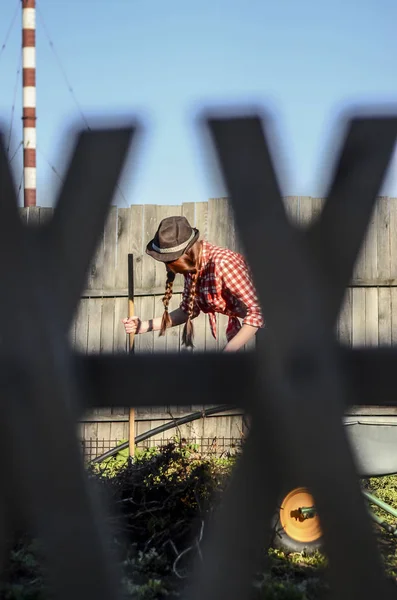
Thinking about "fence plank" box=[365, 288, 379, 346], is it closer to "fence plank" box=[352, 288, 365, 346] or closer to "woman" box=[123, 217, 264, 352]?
"fence plank" box=[352, 288, 365, 346]

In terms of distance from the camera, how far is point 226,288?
4.50m

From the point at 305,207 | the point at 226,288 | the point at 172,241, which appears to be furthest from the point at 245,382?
the point at 305,207

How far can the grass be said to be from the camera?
2.99 m

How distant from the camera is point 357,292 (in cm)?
714

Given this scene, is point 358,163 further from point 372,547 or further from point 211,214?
point 211,214

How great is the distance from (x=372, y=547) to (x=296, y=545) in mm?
2680

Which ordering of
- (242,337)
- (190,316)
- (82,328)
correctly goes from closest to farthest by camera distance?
(242,337) < (190,316) < (82,328)

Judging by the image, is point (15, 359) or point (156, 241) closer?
point (15, 359)

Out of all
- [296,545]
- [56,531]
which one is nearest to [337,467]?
[56,531]

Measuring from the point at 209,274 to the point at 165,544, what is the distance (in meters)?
1.51

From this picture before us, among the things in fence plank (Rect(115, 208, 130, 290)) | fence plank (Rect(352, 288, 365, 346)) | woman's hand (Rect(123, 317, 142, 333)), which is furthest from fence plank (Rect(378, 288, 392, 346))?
woman's hand (Rect(123, 317, 142, 333))

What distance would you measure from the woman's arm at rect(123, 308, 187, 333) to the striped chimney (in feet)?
27.8

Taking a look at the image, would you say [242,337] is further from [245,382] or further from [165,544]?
[245,382]

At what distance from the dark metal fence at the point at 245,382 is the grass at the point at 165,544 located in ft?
4.60
